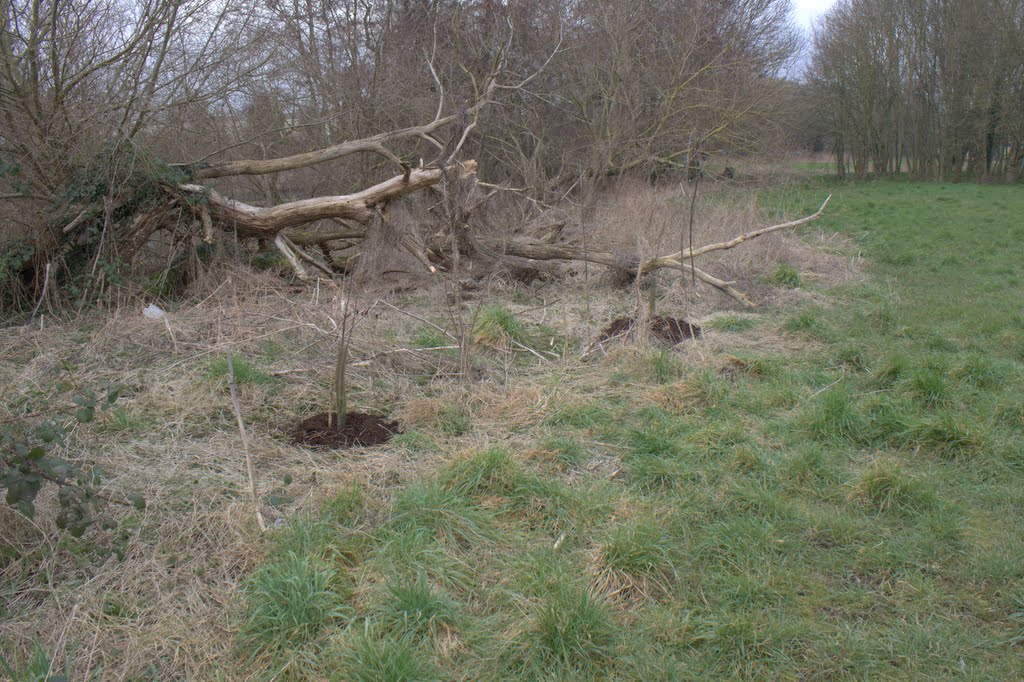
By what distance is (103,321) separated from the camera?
268 inches

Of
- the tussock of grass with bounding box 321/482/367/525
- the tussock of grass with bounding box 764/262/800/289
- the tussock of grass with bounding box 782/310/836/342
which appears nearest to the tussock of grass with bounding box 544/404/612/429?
the tussock of grass with bounding box 321/482/367/525

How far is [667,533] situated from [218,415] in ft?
9.81

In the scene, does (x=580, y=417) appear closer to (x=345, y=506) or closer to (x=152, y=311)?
(x=345, y=506)

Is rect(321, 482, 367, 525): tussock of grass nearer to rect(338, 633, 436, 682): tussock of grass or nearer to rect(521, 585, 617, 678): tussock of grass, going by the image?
rect(338, 633, 436, 682): tussock of grass

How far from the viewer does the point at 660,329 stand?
6.64 meters

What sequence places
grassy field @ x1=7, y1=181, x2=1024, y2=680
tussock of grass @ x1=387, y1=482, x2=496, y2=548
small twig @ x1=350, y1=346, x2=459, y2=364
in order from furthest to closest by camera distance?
small twig @ x1=350, y1=346, x2=459, y2=364 → tussock of grass @ x1=387, y1=482, x2=496, y2=548 → grassy field @ x1=7, y1=181, x2=1024, y2=680

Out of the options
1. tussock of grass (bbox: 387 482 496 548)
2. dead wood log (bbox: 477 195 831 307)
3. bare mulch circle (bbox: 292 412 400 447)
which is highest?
dead wood log (bbox: 477 195 831 307)

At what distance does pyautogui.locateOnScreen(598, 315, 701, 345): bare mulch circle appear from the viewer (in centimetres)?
642

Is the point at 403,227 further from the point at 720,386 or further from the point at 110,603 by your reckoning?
the point at 110,603

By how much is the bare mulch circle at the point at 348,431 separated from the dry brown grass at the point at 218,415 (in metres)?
0.11

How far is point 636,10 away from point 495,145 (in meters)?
4.26

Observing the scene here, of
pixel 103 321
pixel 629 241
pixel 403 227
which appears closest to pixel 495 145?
pixel 629 241

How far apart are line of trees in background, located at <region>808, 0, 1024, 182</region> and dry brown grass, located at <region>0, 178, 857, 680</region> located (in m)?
20.9

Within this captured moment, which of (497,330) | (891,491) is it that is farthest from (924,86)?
(891,491)
